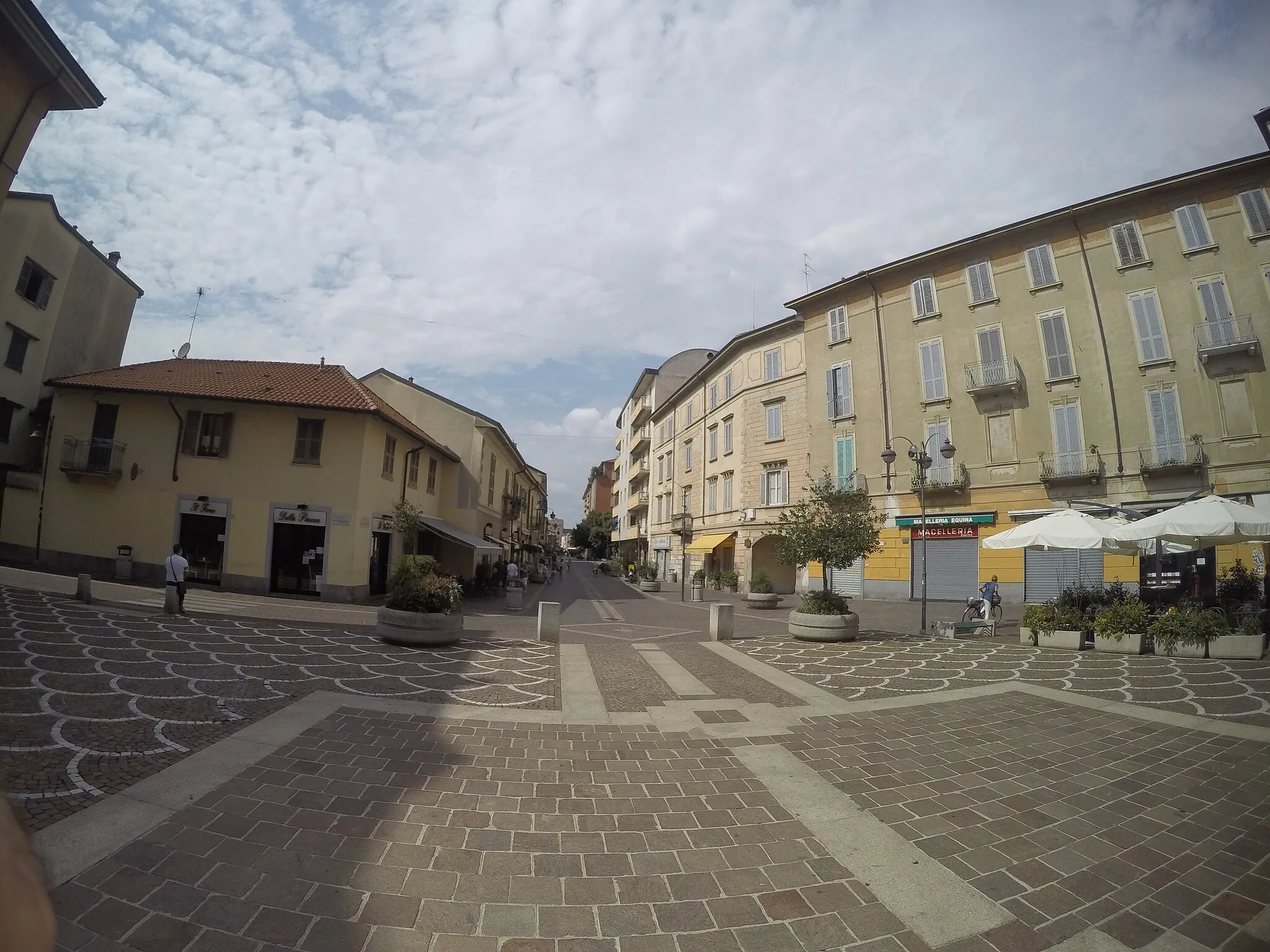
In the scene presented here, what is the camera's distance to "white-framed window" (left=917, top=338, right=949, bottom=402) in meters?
22.0

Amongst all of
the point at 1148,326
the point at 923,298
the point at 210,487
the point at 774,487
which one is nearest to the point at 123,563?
the point at 210,487

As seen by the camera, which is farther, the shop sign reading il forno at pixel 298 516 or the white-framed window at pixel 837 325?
the white-framed window at pixel 837 325

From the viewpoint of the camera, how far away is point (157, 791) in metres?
3.70

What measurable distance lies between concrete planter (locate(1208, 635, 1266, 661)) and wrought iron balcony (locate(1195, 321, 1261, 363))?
4767mm

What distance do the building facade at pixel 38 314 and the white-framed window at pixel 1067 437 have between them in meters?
36.1

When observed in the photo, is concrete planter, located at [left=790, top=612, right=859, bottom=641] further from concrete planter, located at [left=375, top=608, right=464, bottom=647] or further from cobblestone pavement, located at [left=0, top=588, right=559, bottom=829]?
concrete planter, located at [left=375, top=608, right=464, bottom=647]

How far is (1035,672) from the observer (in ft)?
28.2

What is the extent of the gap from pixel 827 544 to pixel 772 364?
18184 mm

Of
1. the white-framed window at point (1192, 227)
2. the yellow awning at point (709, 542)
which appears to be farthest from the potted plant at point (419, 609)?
the yellow awning at point (709, 542)

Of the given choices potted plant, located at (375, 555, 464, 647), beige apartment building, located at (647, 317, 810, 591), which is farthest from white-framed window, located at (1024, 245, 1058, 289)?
potted plant, located at (375, 555, 464, 647)

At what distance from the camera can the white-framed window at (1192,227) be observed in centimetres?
934

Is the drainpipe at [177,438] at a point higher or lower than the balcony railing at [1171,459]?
higher

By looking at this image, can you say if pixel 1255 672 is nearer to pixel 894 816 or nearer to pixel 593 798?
pixel 894 816

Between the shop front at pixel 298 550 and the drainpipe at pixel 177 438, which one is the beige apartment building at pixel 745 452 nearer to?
the shop front at pixel 298 550
